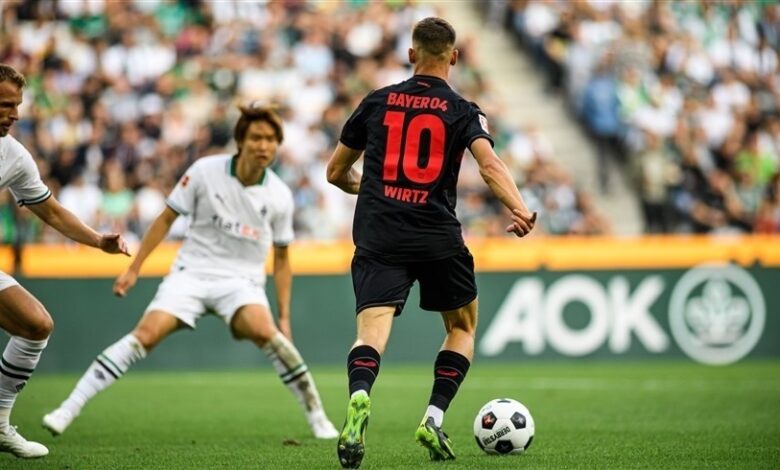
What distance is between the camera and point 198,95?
2056 cm

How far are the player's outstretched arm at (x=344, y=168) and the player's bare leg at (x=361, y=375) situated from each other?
91 centimetres

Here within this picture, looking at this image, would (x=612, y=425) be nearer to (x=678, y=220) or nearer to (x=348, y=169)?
(x=348, y=169)

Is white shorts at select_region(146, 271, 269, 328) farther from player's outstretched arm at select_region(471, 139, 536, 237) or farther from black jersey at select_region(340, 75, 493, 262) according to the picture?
player's outstretched arm at select_region(471, 139, 536, 237)

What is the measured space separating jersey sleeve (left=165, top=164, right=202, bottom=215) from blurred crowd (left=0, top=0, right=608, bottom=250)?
8.19 m

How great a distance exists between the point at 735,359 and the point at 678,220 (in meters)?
3.68

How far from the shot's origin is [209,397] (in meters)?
13.9

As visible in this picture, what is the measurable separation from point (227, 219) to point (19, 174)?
219 centimetres

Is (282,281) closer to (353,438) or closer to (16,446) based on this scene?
(16,446)

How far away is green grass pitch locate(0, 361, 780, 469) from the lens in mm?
8125

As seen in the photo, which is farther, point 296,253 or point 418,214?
point 296,253

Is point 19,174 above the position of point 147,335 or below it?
above

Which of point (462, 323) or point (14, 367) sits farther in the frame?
point (14, 367)

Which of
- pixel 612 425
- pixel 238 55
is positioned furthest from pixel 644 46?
pixel 612 425

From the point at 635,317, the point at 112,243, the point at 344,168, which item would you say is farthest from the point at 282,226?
the point at 635,317
